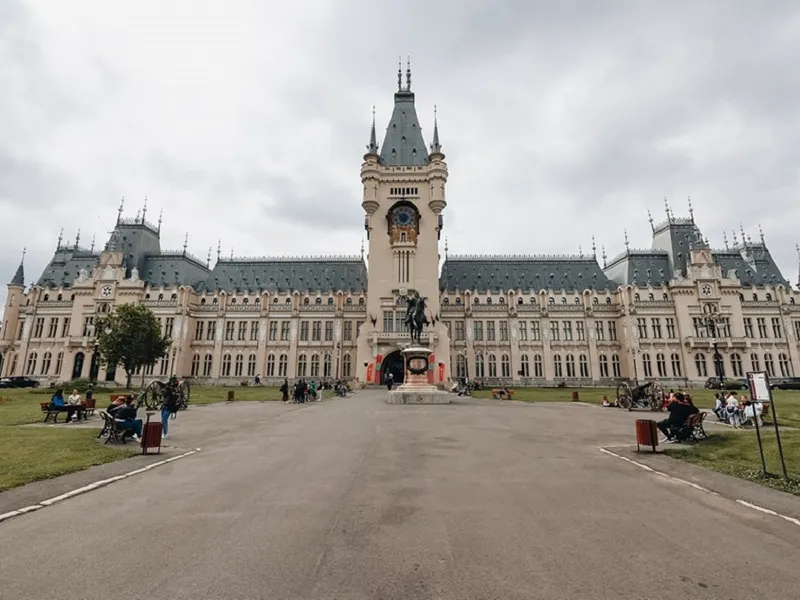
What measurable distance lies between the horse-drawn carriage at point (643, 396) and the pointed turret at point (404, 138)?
165 ft

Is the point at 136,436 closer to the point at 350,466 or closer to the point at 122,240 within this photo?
the point at 350,466

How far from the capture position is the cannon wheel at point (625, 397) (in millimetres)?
26108

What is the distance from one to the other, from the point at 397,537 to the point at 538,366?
64.9m

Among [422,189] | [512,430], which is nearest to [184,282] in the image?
[422,189]

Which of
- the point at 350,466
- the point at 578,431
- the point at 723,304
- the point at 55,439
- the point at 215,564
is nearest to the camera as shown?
the point at 215,564

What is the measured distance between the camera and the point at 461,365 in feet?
219

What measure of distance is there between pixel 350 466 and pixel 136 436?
9884 millimetres

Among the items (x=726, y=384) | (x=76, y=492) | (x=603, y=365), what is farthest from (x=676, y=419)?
(x=603, y=365)

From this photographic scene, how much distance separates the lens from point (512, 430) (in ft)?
54.7

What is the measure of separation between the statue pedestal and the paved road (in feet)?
67.0

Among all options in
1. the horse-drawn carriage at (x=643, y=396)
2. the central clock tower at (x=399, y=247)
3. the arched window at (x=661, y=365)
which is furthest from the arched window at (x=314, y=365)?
the arched window at (x=661, y=365)

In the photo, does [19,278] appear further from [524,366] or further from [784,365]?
[784,365]

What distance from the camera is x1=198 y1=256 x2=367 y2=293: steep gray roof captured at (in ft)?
241

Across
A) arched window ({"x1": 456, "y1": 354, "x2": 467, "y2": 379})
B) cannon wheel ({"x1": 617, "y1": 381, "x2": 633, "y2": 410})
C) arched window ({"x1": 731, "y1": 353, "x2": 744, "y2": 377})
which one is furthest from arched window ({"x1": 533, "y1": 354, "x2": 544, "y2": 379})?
cannon wheel ({"x1": 617, "y1": 381, "x2": 633, "y2": 410})
